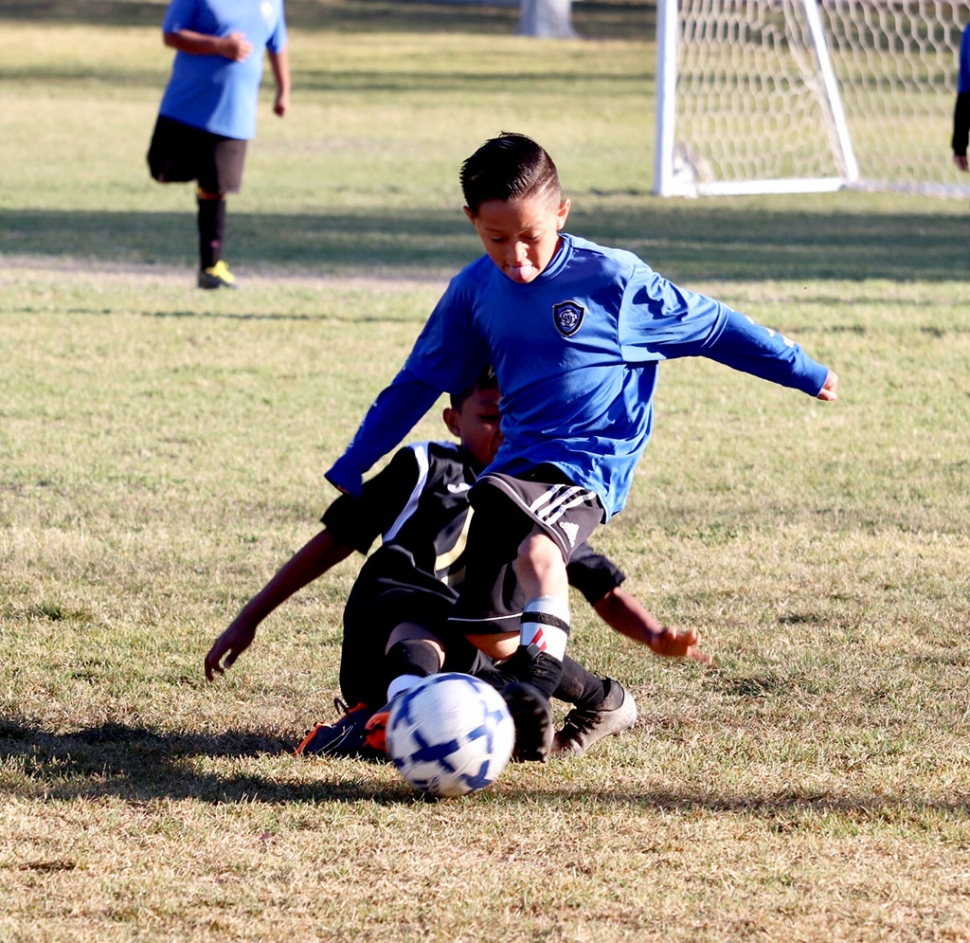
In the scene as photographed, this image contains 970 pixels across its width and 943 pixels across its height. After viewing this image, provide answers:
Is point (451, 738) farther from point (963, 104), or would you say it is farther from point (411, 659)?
point (963, 104)

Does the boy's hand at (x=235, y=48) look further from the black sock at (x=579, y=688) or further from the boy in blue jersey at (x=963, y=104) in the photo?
the black sock at (x=579, y=688)

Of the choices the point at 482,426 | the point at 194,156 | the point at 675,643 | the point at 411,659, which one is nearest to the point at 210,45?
the point at 194,156

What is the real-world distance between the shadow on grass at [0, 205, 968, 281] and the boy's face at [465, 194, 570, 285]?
6.90m

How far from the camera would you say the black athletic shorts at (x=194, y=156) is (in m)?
9.20

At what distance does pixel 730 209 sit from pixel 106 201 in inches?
208

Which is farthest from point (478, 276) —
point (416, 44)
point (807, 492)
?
point (416, 44)

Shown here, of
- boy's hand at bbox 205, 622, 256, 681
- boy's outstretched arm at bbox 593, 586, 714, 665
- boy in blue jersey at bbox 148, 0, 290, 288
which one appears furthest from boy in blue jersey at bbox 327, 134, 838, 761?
boy in blue jersey at bbox 148, 0, 290, 288

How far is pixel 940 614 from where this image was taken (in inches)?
173

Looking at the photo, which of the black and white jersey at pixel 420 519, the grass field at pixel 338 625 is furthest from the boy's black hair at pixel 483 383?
the grass field at pixel 338 625

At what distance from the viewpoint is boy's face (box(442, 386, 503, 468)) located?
3623mm

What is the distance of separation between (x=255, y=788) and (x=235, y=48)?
675 cm

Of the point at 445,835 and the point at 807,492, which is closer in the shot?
the point at 445,835

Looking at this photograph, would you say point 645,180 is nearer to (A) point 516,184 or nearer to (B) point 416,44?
(A) point 516,184

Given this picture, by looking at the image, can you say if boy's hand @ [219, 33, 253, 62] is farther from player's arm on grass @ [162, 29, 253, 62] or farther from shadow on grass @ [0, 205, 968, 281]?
shadow on grass @ [0, 205, 968, 281]
